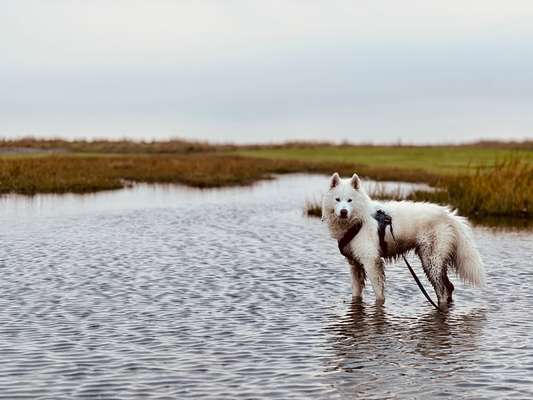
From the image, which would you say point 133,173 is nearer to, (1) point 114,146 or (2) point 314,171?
(2) point 314,171

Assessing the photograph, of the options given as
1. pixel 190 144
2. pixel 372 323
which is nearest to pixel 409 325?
pixel 372 323

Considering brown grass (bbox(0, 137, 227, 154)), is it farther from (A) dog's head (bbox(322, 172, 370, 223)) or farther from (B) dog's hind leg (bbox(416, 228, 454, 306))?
(B) dog's hind leg (bbox(416, 228, 454, 306))

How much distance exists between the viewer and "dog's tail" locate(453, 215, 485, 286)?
12469mm

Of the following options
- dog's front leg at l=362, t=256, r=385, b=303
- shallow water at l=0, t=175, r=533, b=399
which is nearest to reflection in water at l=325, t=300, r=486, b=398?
shallow water at l=0, t=175, r=533, b=399

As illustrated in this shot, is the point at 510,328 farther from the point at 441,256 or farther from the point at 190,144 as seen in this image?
the point at 190,144

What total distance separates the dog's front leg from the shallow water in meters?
0.23

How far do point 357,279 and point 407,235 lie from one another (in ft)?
3.66

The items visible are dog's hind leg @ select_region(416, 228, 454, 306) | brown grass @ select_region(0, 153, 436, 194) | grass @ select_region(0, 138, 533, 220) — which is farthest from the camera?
brown grass @ select_region(0, 153, 436, 194)

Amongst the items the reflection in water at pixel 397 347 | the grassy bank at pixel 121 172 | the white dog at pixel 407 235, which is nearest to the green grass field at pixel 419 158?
the grassy bank at pixel 121 172

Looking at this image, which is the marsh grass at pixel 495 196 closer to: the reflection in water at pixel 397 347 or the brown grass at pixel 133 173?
the brown grass at pixel 133 173

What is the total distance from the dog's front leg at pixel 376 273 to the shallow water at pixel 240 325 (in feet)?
0.75

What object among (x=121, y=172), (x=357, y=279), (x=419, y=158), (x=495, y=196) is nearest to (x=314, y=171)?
(x=419, y=158)

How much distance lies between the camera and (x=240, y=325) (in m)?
11.2

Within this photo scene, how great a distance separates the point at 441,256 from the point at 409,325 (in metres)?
1.46
